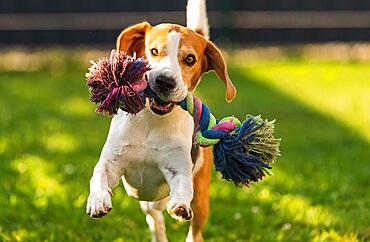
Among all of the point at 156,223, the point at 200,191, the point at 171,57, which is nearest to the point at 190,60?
the point at 171,57

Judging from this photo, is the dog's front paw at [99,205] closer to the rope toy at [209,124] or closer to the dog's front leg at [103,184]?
the dog's front leg at [103,184]

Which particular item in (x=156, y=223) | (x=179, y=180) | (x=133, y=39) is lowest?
(x=156, y=223)

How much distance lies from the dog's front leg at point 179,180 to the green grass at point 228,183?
41.7 inches

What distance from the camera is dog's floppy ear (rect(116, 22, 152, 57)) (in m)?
3.65

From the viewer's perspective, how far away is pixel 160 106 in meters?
3.48

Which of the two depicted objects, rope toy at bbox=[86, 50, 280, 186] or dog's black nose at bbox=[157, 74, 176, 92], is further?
rope toy at bbox=[86, 50, 280, 186]

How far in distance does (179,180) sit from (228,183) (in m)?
2.28

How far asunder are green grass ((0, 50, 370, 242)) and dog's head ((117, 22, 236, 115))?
3.99 ft

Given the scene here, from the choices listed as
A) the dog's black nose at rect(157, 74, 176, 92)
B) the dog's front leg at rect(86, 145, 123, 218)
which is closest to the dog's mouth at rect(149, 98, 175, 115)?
the dog's black nose at rect(157, 74, 176, 92)

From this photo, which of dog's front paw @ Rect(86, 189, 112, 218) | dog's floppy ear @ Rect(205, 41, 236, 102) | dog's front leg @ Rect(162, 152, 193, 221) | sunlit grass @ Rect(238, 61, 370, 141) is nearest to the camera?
dog's front paw @ Rect(86, 189, 112, 218)

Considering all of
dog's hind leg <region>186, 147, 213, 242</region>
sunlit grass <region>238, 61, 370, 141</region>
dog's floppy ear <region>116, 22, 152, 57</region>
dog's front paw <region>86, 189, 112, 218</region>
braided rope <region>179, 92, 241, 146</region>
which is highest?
dog's floppy ear <region>116, 22, 152, 57</region>

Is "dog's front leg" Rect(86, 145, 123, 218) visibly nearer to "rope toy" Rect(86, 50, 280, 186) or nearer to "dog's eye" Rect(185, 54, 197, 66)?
"rope toy" Rect(86, 50, 280, 186)

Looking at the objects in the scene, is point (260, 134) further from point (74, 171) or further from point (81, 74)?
point (81, 74)

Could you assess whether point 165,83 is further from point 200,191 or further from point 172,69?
point 200,191
